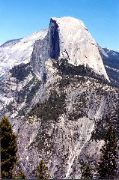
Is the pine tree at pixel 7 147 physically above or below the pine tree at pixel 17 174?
above

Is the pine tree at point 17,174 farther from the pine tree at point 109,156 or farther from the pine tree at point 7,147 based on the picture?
the pine tree at point 109,156

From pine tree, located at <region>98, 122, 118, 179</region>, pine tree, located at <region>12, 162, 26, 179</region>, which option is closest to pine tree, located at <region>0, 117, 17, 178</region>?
pine tree, located at <region>12, 162, 26, 179</region>

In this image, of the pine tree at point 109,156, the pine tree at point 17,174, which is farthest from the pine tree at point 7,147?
the pine tree at point 109,156

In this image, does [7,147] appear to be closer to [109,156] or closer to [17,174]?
[17,174]

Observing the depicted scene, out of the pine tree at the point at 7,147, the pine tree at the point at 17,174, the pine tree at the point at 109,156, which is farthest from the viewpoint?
the pine tree at the point at 109,156

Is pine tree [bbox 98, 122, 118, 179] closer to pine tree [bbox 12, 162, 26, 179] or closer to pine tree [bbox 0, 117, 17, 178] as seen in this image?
pine tree [bbox 12, 162, 26, 179]

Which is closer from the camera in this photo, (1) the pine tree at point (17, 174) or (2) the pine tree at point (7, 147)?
(2) the pine tree at point (7, 147)

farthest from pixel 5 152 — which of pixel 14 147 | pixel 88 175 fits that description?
pixel 88 175
